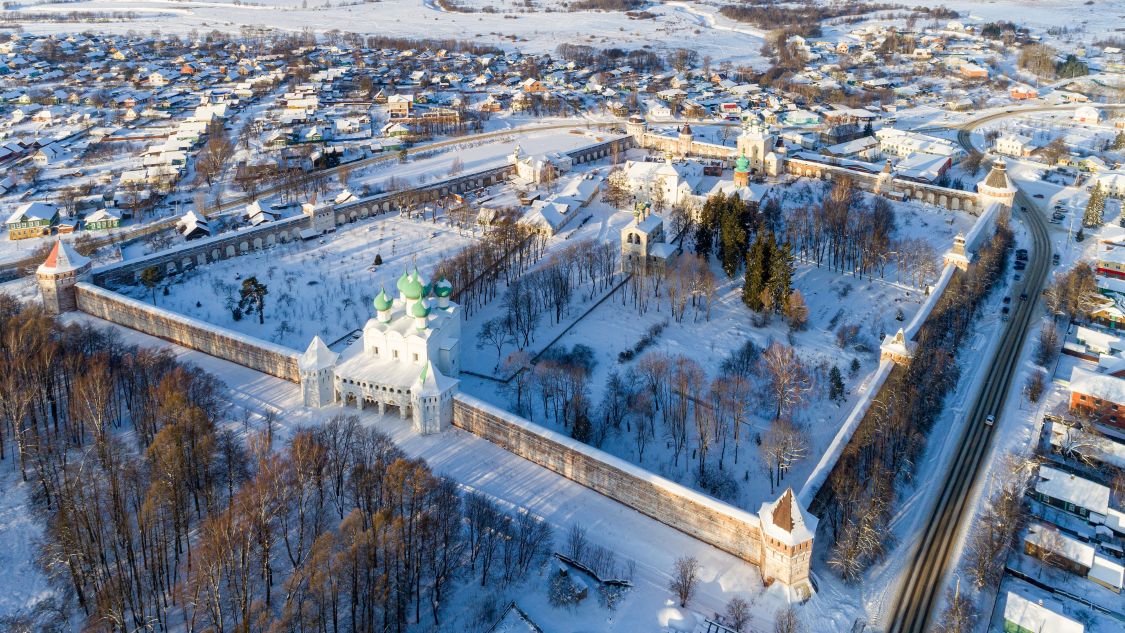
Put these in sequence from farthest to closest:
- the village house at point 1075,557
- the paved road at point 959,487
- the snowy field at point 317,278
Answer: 1. the snowy field at point 317,278
2. the village house at point 1075,557
3. the paved road at point 959,487

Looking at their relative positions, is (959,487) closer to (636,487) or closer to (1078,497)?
(1078,497)

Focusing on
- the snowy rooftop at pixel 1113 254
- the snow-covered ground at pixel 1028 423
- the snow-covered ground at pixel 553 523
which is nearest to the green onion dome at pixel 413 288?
the snow-covered ground at pixel 553 523

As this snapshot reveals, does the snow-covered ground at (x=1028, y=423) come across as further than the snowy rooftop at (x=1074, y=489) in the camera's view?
No

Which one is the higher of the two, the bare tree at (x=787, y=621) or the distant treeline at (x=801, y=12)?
the distant treeline at (x=801, y=12)

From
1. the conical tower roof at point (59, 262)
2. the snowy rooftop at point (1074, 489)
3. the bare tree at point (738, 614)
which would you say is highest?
the conical tower roof at point (59, 262)

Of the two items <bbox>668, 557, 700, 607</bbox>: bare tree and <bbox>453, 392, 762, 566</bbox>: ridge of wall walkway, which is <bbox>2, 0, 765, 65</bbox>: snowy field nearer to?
<bbox>453, 392, 762, 566</bbox>: ridge of wall walkway

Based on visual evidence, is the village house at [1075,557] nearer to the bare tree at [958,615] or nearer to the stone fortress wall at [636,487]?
the bare tree at [958,615]
